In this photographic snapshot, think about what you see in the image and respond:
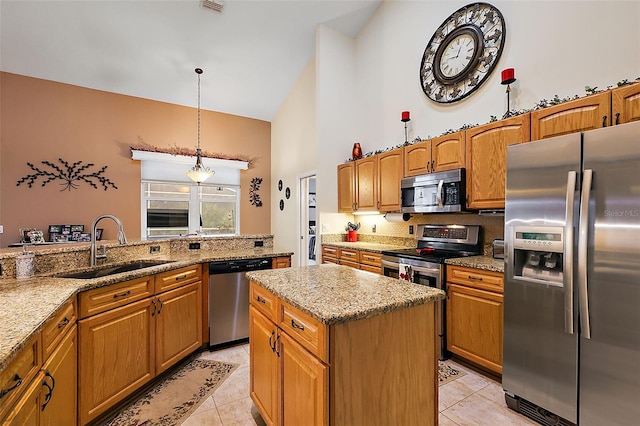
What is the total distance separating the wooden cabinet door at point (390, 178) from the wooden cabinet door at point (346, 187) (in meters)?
0.51

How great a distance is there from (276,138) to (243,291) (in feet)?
13.8

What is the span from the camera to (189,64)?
4684 mm

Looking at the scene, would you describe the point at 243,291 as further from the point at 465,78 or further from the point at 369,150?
the point at 465,78

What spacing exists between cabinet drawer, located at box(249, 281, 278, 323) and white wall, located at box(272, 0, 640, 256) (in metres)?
2.62

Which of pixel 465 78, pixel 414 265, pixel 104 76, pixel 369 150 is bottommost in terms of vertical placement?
pixel 414 265

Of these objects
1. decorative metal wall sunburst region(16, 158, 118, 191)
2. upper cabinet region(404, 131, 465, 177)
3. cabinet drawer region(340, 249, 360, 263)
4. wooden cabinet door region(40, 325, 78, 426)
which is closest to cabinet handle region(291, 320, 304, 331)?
wooden cabinet door region(40, 325, 78, 426)

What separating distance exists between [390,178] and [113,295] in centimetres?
292

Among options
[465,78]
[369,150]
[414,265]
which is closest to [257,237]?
[414,265]

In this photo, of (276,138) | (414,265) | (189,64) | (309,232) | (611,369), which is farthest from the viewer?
(276,138)

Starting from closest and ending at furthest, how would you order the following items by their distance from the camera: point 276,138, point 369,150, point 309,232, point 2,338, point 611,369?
point 2,338 → point 611,369 → point 369,150 → point 309,232 → point 276,138

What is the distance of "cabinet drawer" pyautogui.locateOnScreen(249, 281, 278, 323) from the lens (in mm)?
1545

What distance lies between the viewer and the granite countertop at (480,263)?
2.23 meters

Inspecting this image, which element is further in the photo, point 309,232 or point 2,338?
point 309,232

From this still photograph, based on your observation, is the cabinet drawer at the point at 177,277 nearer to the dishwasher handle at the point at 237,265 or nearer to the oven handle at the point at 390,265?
the dishwasher handle at the point at 237,265
